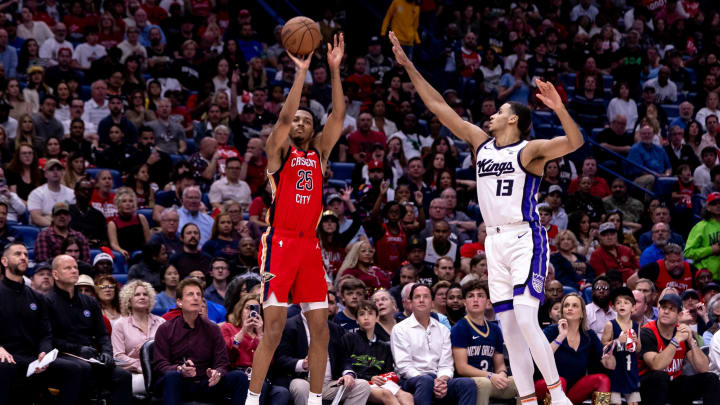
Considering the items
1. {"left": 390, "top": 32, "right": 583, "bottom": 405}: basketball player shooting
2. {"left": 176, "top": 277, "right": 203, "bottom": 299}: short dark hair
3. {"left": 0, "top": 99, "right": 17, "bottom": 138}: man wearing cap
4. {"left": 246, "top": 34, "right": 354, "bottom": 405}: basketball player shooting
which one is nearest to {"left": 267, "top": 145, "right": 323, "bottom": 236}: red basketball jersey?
{"left": 246, "top": 34, "right": 354, "bottom": 405}: basketball player shooting

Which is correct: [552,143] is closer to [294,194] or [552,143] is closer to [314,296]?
[294,194]

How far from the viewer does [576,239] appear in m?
14.2

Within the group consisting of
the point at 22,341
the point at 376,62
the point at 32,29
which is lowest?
the point at 22,341

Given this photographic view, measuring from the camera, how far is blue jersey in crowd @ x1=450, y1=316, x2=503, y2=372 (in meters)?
10.5

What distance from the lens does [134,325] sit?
10.3 metres

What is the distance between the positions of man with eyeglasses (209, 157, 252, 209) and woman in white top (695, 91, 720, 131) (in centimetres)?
934

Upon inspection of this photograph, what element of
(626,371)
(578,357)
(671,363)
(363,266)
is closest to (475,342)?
(578,357)

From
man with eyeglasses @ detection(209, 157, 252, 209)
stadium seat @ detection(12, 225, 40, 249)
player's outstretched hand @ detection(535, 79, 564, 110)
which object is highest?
player's outstretched hand @ detection(535, 79, 564, 110)

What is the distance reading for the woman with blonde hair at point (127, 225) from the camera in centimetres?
1273

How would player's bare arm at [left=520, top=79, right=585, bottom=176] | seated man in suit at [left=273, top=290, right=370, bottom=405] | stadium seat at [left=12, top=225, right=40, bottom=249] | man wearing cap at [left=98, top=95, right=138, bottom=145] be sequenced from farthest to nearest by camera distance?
man wearing cap at [left=98, top=95, right=138, bottom=145]
stadium seat at [left=12, top=225, right=40, bottom=249]
seated man in suit at [left=273, top=290, right=370, bottom=405]
player's bare arm at [left=520, top=79, right=585, bottom=176]

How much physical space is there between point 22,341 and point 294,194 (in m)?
3.15

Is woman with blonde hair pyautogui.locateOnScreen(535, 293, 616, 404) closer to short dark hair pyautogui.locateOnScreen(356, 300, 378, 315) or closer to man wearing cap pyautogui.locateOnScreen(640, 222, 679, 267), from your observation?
short dark hair pyautogui.locateOnScreen(356, 300, 378, 315)

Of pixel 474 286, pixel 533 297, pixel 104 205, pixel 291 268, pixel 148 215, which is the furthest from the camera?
pixel 148 215

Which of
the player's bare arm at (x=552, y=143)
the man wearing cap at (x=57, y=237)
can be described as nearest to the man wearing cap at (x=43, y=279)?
the man wearing cap at (x=57, y=237)
